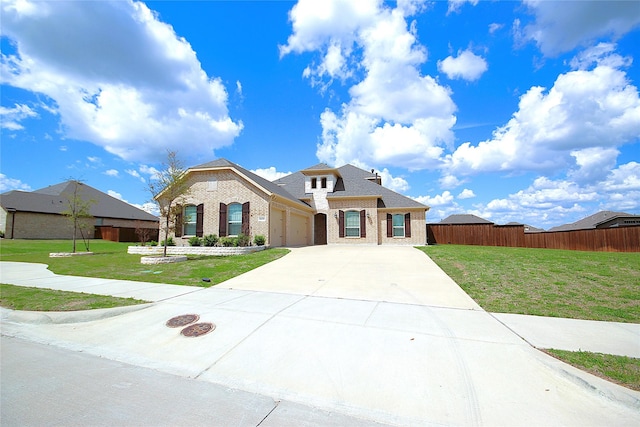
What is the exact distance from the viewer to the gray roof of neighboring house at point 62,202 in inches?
1196

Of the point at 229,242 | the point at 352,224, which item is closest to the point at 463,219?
the point at 352,224

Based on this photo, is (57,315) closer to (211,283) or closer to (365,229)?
(211,283)

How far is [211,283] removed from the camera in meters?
9.27

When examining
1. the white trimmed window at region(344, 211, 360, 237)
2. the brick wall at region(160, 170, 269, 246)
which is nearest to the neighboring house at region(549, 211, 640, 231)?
the white trimmed window at region(344, 211, 360, 237)

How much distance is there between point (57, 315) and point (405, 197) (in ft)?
74.9

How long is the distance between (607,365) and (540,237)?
23683 mm

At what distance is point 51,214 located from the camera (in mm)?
32062

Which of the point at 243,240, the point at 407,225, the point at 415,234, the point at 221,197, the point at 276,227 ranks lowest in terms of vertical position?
the point at 243,240

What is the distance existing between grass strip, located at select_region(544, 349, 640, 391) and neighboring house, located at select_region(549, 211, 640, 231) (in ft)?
108

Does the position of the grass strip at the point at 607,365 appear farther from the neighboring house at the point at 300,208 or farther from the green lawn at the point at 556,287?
the neighboring house at the point at 300,208

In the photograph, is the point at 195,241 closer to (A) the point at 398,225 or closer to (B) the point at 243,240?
(B) the point at 243,240

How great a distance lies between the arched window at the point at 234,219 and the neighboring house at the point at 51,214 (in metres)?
13.6

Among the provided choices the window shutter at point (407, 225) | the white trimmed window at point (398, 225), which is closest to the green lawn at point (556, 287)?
→ the window shutter at point (407, 225)

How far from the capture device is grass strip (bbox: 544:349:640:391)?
3.51m
